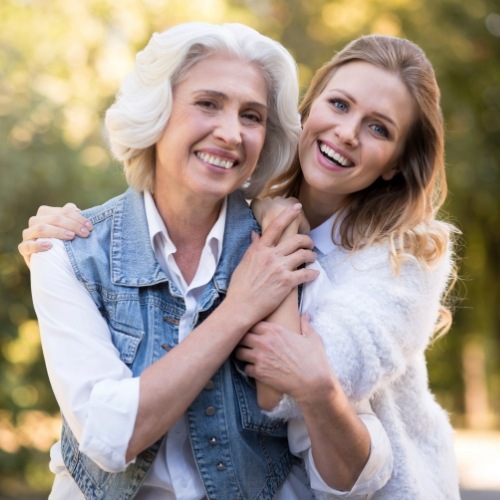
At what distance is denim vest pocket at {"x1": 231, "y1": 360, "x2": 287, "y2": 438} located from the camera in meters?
2.37

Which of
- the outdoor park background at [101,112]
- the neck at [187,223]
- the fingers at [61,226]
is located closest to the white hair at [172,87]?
the neck at [187,223]

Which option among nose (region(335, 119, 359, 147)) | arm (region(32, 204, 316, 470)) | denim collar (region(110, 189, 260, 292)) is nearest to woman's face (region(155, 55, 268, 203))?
denim collar (region(110, 189, 260, 292))

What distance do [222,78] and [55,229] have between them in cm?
62

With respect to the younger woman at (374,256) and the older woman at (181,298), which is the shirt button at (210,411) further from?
the younger woman at (374,256)

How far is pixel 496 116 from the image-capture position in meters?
12.7

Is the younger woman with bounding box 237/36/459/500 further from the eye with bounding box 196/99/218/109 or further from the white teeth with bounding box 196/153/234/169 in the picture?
the eye with bounding box 196/99/218/109

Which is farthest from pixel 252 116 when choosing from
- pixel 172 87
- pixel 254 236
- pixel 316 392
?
pixel 316 392

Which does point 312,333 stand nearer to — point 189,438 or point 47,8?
point 189,438

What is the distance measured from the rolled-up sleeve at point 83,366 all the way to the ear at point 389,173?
3.83 ft

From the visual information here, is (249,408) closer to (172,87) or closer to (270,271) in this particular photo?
(270,271)

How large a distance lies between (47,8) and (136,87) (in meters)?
7.04

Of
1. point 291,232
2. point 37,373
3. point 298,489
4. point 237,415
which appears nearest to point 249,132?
point 291,232

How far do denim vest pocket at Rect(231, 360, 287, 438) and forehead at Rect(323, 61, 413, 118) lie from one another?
3.15 feet

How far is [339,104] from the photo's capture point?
2867 mm
